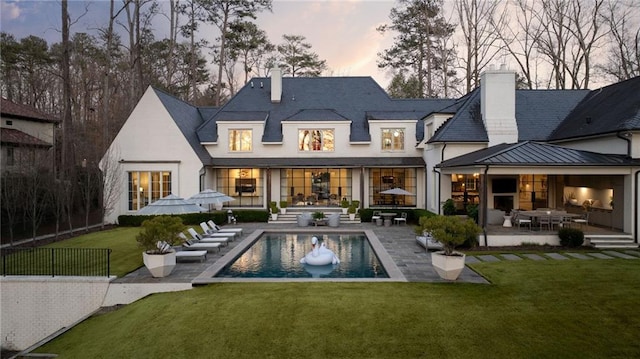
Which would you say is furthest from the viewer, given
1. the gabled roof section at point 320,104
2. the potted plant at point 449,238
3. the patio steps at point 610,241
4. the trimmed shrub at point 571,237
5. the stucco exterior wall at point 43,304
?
the gabled roof section at point 320,104

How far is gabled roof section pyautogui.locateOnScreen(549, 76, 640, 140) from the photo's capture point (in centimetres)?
1502

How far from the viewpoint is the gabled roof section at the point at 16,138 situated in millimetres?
19453

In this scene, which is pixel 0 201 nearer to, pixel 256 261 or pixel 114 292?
pixel 114 292

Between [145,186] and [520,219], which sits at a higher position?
[145,186]

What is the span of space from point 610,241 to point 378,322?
1195cm

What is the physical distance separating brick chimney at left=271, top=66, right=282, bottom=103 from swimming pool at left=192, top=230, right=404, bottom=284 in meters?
11.4

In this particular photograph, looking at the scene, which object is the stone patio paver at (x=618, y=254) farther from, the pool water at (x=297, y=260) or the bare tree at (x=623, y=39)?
the bare tree at (x=623, y=39)

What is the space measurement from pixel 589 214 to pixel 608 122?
14.2 feet

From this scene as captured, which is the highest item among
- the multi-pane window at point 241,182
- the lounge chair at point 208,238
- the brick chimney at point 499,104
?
the brick chimney at point 499,104

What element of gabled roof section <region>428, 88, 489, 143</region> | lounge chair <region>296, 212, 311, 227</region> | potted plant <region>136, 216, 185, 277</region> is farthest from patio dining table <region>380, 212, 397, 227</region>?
potted plant <region>136, 216, 185, 277</region>

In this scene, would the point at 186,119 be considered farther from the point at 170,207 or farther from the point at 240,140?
the point at 170,207

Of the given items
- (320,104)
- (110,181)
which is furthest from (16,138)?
(320,104)

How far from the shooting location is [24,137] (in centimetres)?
2145

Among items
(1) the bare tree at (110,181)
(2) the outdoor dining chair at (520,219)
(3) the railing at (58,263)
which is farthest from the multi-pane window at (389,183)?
(3) the railing at (58,263)
